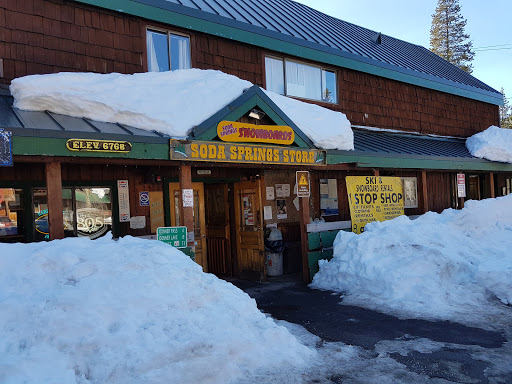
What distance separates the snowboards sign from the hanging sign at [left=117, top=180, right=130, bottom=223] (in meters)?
5.20

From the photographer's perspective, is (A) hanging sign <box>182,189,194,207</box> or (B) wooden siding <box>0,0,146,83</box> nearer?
(A) hanging sign <box>182,189,194,207</box>

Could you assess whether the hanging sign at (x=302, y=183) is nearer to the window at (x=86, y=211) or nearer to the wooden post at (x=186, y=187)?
the wooden post at (x=186, y=187)

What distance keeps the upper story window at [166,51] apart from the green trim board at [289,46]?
0.36 m

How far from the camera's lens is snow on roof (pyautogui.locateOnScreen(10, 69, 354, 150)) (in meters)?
7.02

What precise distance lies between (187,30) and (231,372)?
7996mm

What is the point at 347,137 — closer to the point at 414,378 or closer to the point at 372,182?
the point at 372,182

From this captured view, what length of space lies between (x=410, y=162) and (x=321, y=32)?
5.03m

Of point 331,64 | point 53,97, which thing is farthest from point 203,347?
point 331,64

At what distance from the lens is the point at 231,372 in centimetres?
469

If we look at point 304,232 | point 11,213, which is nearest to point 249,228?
point 304,232

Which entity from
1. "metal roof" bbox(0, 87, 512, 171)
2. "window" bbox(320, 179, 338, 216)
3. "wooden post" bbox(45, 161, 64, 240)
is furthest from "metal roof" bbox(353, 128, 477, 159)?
"wooden post" bbox(45, 161, 64, 240)

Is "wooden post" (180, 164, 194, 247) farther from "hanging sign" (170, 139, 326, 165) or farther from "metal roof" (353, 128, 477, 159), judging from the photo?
"metal roof" (353, 128, 477, 159)

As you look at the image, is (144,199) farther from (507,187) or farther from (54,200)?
(507,187)

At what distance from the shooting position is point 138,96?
25.2 ft
